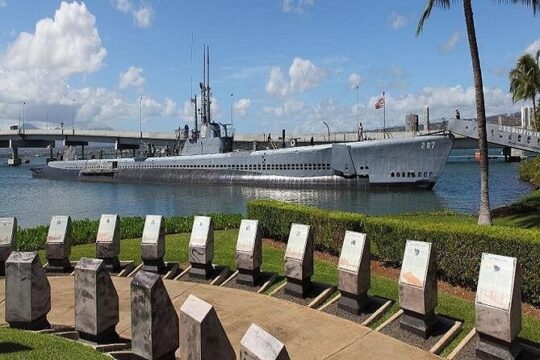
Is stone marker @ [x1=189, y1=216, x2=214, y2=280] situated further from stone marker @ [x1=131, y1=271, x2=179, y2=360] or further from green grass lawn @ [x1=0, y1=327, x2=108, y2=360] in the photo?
stone marker @ [x1=131, y1=271, x2=179, y2=360]

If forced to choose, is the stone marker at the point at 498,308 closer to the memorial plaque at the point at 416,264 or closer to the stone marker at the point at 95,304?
the memorial plaque at the point at 416,264

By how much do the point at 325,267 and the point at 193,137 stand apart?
2322 inches

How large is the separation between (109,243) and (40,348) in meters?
4.92

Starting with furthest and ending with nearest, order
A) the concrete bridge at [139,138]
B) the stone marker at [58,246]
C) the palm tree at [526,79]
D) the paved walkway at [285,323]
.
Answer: the concrete bridge at [139,138], the palm tree at [526,79], the stone marker at [58,246], the paved walkway at [285,323]

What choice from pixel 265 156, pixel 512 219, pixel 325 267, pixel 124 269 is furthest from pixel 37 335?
pixel 265 156

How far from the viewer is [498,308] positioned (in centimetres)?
588

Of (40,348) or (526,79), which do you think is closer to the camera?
(40,348)

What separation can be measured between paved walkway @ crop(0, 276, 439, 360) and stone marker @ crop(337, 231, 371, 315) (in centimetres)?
41

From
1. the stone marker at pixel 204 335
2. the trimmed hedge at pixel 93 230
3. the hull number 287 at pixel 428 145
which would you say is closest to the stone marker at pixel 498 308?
the stone marker at pixel 204 335

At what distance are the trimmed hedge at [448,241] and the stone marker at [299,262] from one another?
3380mm

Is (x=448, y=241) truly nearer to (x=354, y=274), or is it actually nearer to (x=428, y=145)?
(x=354, y=274)

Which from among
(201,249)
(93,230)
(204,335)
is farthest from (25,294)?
(93,230)

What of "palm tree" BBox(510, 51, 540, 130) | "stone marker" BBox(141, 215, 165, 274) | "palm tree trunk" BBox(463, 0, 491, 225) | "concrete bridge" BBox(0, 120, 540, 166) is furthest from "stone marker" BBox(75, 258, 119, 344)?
"concrete bridge" BBox(0, 120, 540, 166)

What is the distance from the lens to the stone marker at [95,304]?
670cm
